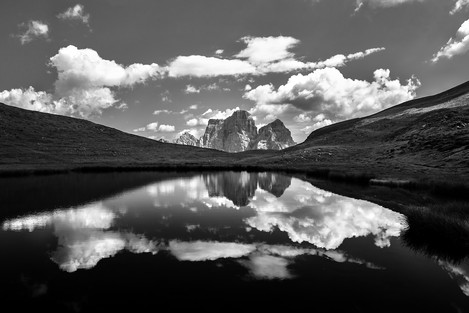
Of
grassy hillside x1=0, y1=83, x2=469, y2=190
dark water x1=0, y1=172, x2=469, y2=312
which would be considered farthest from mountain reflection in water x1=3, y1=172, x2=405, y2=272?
grassy hillside x1=0, y1=83, x2=469, y2=190

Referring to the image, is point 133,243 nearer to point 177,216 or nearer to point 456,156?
point 177,216

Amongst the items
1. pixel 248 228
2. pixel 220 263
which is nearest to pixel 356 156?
pixel 248 228

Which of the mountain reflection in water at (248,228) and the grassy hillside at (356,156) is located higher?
the grassy hillside at (356,156)

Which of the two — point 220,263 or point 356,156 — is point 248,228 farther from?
point 356,156

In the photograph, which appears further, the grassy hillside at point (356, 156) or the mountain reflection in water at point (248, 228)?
the grassy hillside at point (356, 156)

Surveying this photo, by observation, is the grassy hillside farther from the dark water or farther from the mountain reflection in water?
the dark water

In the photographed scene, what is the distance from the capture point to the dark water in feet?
47.5

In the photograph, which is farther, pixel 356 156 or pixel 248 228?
pixel 356 156

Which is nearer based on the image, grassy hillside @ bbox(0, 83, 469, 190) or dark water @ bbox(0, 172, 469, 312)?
dark water @ bbox(0, 172, 469, 312)

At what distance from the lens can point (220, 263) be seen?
19.6 meters

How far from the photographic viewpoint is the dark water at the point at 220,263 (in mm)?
14469

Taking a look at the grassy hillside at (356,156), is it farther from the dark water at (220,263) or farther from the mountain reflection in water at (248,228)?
the dark water at (220,263)

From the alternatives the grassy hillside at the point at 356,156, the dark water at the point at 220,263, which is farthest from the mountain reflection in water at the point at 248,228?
the grassy hillside at the point at 356,156

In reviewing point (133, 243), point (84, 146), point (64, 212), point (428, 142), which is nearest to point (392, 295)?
point (133, 243)
